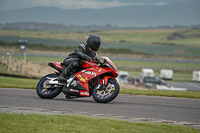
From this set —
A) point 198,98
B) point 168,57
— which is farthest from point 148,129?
point 168,57

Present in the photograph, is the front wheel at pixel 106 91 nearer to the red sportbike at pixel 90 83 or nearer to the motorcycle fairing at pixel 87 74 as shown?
the red sportbike at pixel 90 83

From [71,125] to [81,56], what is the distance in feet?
11.6

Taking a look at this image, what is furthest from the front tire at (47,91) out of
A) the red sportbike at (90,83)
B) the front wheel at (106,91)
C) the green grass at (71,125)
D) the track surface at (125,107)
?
the green grass at (71,125)

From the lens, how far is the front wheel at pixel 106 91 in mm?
9173

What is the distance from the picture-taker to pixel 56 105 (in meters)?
8.75

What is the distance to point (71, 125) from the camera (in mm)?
6219

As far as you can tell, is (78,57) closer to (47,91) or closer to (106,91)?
(106,91)

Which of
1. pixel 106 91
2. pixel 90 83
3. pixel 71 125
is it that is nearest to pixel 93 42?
pixel 90 83

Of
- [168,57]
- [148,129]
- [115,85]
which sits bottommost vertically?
[148,129]

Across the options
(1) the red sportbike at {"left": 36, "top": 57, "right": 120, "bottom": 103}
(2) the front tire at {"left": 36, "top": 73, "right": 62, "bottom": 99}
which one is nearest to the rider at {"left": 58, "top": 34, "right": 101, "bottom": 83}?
(1) the red sportbike at {"left": 36, "top": 57, "right": 120, "bottom": 103}

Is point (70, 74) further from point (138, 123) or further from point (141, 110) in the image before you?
point (138, 123)

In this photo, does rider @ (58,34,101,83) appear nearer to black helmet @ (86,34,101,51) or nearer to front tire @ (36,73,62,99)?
black helmet @ (86,34,101,51)

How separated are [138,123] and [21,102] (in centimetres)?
397

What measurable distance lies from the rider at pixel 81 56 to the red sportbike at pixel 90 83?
→ 0.18 meters
